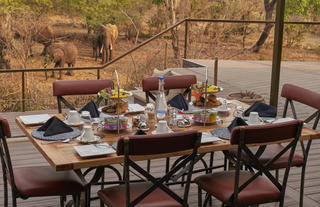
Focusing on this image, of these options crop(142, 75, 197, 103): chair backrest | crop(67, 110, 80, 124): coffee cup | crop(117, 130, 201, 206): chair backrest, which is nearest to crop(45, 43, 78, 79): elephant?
crop(142, 75, 197, 103): chair backrest

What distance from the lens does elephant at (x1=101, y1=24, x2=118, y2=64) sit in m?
18.0

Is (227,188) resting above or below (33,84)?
above

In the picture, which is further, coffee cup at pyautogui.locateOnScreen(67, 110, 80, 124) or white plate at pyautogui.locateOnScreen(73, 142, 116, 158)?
coffee cup at pyautogui.locateOnScreen(67, 110, 80, 124)

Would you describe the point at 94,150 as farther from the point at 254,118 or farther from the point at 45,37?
the point at 45,37

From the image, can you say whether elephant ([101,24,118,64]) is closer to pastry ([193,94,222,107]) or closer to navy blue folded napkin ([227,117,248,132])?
pastry ([193,94,222,107])

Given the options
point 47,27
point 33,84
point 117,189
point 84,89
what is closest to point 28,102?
point 84,89

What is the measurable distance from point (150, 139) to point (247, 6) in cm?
1566

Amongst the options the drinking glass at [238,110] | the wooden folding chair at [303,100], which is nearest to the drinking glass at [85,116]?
the drinking glass at [238,110]

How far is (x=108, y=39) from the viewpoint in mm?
18156

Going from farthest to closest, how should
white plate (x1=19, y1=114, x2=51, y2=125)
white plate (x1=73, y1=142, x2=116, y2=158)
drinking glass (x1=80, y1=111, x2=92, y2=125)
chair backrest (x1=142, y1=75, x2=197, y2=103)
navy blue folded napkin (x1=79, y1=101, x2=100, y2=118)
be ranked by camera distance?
chair backrest (x1=142, y1=75, x2=197, y2=103) → navy blue folded napkin (x1=79, y1=101, x2=100, y2=118) → drinking glass (x1=80, y1=111, x2=92, y2=125) → white plate (x1=19, y1=114, x2=51, y2=125) → white plate (x1=73, y1=142, x2=116, y2=158)

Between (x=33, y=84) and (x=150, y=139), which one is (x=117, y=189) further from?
(x=33, y=84)

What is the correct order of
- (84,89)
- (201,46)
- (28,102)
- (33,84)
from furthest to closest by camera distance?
(201,46) < (33,84) < (28,102) < (84,89)

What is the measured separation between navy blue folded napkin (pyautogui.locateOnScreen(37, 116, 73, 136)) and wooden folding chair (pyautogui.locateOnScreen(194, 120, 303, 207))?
2.73ft

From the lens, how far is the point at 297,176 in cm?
426
